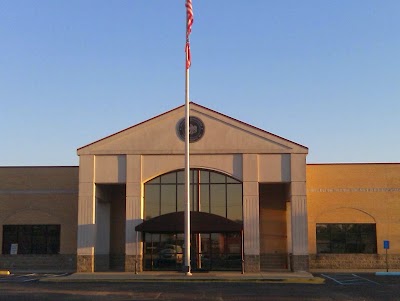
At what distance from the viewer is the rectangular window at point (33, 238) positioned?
3919 centimetres

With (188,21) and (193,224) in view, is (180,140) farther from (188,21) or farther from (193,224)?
(188,21)

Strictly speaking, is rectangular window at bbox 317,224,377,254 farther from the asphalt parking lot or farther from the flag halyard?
the flag halyard

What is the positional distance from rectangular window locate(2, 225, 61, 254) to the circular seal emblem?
37.5 ft

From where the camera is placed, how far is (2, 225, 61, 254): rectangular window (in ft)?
129

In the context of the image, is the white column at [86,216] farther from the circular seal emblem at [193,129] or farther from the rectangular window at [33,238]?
the circular seal emblem at [193,129]

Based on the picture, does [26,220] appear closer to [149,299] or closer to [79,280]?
[79,280]

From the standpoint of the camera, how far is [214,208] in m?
35.1

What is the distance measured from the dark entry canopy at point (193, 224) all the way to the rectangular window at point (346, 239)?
7.71 m

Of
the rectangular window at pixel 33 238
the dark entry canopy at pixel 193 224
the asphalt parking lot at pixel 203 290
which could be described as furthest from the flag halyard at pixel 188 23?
the rectangular window at pixel 33 238

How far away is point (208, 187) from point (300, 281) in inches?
367

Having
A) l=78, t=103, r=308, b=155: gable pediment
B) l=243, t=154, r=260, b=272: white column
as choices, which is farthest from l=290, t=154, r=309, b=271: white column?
l=243, t=154, r=260, b=272: white column

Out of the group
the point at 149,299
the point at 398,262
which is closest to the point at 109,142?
the point at 149,299

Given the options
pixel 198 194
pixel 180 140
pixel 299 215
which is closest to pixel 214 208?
pixel 198 194

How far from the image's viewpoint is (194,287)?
24828 millimetres
